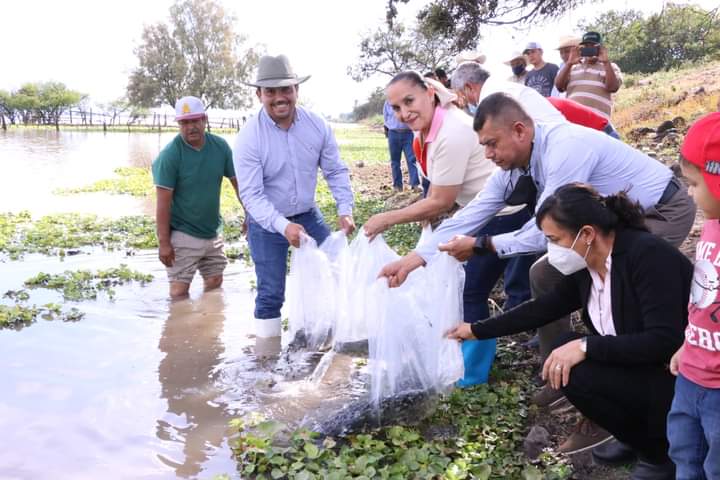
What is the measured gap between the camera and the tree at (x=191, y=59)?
48000 mm

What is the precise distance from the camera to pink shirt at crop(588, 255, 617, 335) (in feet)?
8.03

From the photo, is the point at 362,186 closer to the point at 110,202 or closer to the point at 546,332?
the point at 110,202

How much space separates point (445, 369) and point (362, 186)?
33.2 ft

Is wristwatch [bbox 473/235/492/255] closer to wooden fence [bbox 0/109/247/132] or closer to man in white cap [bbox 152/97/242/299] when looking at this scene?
man in white cap [bbox 152/97/242/299]

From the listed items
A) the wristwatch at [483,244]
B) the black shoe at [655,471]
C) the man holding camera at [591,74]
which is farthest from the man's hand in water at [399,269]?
the man holding camera at [591,74]

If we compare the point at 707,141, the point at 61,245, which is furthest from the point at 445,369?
the point at 61,245

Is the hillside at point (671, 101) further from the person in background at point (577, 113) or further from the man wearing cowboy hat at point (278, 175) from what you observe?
the man wearing cowboy hat at point (278, 175)

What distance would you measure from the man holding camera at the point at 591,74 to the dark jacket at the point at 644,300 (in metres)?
3.56

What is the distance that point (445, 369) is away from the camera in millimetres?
3129

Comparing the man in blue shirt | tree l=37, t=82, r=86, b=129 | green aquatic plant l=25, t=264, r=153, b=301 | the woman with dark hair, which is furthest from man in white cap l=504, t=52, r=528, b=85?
tree l=37, t=82, r=86, b=129

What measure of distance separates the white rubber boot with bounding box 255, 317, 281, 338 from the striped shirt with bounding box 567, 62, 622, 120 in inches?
131

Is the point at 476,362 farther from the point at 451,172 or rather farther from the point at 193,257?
the point at 193,257

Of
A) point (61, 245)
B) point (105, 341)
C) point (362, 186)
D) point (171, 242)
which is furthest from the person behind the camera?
point (362, 186)

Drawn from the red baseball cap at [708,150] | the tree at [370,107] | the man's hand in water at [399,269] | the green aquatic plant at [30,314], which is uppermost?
the tree at [370,107]
